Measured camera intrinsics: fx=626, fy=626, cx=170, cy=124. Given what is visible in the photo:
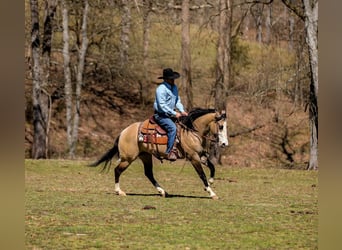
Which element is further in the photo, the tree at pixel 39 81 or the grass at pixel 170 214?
the tree at pixel 39 81

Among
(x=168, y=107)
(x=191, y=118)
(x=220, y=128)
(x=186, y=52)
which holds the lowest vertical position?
(x=220, y=128)

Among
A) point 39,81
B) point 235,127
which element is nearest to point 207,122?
point 39,81

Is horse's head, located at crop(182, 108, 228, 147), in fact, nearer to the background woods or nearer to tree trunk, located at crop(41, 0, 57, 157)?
the background woods

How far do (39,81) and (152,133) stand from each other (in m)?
9.35

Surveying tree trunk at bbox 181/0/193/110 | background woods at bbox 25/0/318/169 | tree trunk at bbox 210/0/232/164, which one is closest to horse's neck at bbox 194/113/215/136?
tree trunk at bbox 210/0/232/164

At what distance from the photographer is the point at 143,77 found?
23906 mm

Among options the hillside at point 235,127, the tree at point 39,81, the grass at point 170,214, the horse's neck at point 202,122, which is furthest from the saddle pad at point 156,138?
the hillside at point 235,127

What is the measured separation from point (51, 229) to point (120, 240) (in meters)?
0.87

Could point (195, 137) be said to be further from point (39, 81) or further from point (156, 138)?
point (39, 81)

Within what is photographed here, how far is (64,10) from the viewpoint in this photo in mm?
18109

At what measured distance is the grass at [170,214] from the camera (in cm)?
569

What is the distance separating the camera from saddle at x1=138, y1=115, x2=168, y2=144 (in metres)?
8.77

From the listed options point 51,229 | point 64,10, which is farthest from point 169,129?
point 64,10

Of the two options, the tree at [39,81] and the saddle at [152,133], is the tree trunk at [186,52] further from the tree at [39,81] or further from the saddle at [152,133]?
the saddle at [152,133]
